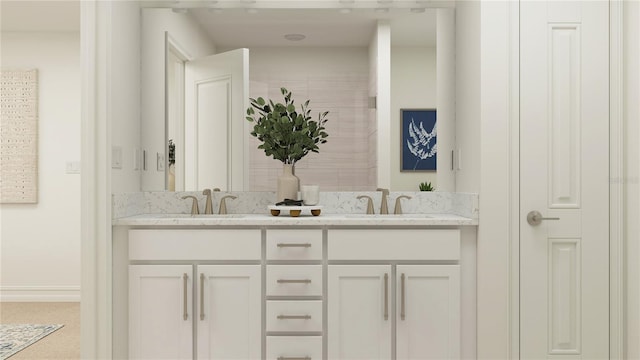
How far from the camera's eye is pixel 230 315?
224 cm

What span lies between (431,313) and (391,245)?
1.20 feet

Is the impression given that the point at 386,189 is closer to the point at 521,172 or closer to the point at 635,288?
the point at 521,172

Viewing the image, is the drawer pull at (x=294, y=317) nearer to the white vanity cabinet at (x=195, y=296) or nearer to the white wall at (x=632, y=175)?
the white vanity cabinet at (x=195, y=296)

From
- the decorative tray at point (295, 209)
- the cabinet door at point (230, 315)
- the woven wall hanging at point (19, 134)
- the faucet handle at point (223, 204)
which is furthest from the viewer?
the woven wall hanging at point (19, 134)

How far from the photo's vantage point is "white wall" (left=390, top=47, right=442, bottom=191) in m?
2.72

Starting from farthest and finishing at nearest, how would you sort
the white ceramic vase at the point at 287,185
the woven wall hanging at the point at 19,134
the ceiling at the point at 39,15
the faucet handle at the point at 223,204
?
the woven wall hanging at the point at 19,134, the ceiling at the point at 39,15, the faucet handle at the point at 223,204, the white ceramic vase at the point at 287,185

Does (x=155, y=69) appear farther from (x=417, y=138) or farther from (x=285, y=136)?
(x=417, y=138)

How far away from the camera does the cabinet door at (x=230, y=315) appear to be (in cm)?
224

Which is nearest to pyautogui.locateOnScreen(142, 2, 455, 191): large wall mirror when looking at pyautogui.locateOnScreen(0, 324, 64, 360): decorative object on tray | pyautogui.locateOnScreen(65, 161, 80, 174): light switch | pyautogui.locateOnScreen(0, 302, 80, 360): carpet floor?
pyautogui.locateOnScreen(0, 302, 80, 360): carpet floor

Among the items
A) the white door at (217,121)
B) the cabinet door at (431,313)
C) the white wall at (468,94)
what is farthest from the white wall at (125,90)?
the white wall at (468,94)

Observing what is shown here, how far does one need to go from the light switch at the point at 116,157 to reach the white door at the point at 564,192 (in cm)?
189

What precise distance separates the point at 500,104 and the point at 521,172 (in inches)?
12.8

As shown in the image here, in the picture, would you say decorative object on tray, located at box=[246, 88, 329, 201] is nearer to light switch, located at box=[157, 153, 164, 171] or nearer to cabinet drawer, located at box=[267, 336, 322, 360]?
light switch, located at box=[157, 153, 164, 171]

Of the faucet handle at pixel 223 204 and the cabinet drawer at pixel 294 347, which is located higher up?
the faucet handle at pixel 223 204
